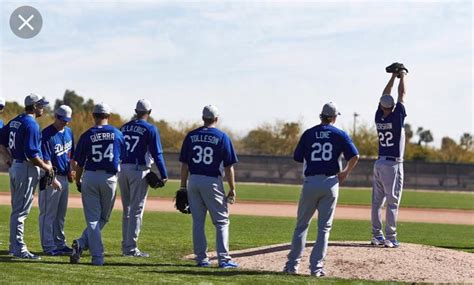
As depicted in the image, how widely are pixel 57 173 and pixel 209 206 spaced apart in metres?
2.48

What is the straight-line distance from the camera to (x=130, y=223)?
11391 mm

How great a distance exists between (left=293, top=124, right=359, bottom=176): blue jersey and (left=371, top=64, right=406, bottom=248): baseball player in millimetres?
1874

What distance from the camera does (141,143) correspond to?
11328 millimetres

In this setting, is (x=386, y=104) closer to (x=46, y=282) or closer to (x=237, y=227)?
(x=46, y=282)

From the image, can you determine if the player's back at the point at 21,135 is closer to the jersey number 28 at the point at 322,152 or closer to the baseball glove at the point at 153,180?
the baseball glove at the point at 153,180

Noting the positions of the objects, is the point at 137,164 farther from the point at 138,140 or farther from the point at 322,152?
the point at 322,152

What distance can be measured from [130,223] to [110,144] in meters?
1.61

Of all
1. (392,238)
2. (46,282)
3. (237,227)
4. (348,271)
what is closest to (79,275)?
(46,282)

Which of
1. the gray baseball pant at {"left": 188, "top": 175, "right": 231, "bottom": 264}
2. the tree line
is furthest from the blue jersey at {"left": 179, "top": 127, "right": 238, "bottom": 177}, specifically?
the tree line

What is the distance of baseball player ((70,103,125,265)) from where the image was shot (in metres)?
10.2

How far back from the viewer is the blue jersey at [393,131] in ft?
37.2

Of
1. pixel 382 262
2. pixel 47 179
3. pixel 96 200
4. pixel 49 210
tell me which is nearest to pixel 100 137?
pixel 96 200

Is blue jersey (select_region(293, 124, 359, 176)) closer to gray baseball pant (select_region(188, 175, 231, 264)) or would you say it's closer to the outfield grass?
gray baseball pant (select_region(188, 175, 231, 264))

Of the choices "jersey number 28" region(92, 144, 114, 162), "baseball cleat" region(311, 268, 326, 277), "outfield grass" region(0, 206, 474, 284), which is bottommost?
"outfield grass" region(0, 206, 474, 284)
